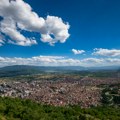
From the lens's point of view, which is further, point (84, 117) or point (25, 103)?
point (25, 103)

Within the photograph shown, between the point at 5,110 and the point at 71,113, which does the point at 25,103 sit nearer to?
the point at 71,113

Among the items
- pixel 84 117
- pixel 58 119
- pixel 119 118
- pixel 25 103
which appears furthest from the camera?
pixel 25 103

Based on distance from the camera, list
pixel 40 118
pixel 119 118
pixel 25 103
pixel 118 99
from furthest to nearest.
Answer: pixel 118 99 → pixel 25 103 → pixel 119 118 → pixel 40 118

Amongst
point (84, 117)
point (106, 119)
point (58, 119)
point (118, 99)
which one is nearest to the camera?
point (58, 119)

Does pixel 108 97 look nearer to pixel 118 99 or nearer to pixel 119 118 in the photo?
pixel 118 99

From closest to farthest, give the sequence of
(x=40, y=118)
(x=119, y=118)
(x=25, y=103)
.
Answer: (x=40, y=118)
(x=119, y=118)
(x=25, y=103)

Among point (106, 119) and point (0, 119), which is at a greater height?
point (0, 119)

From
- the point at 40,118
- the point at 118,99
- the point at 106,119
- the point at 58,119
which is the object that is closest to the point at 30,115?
the point at 40,118

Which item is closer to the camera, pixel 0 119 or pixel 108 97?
pixel 0 119

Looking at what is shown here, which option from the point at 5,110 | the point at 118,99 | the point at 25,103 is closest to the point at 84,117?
the point at 5,110
